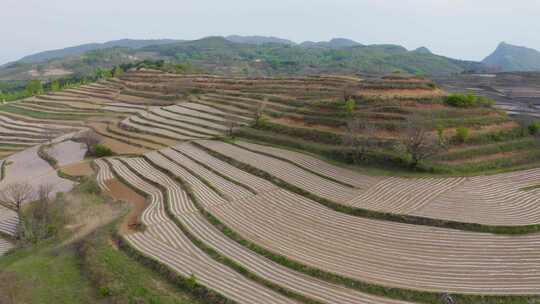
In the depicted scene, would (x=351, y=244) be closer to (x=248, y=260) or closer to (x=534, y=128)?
(x=248, y=260)

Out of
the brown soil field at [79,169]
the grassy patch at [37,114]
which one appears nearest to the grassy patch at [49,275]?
the brown soil field at [79,169]

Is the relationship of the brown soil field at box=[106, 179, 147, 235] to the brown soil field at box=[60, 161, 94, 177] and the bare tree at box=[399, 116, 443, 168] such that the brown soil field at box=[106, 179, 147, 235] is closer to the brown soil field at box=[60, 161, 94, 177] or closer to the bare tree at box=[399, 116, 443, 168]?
the brown soil field at box=[60, 161, 94, 177]

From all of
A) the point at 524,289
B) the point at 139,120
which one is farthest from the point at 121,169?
the point at 524,289

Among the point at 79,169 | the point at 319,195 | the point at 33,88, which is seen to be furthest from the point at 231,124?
the point at 33,88

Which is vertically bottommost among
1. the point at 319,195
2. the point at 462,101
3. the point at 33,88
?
the point at 319,195

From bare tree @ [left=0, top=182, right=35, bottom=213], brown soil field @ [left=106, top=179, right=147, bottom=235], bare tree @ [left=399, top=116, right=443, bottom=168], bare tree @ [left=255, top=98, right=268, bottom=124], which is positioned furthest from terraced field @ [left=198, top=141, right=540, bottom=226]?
bare tree @ [left=0, top=182, right=35, bottom=213]

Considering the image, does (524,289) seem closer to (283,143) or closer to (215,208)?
(215,208)

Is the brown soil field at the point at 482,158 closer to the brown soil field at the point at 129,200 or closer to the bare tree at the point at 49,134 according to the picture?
the brown soil field at the point at 129,200
